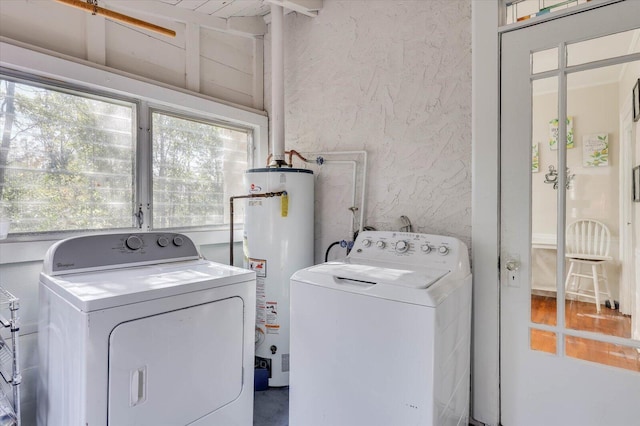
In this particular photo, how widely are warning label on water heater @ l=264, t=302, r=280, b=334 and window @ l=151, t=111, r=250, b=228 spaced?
0.85m

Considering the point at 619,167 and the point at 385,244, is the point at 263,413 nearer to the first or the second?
the point at 385,244

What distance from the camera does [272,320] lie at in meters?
2.16

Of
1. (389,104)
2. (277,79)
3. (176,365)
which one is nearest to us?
(176,365)

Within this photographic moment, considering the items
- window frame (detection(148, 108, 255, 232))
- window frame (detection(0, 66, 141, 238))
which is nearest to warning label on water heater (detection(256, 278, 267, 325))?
window frame (detection(148, 108, 255, 232))

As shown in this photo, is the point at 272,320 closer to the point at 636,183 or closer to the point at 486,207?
the point at 486,207

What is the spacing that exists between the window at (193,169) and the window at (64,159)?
18 centimetres

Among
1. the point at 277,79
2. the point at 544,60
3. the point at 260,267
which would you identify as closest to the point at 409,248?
the point at 260,267

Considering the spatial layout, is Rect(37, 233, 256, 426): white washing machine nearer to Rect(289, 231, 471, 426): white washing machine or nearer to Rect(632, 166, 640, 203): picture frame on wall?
Rect(289, 231, 471, 426): white washing machine

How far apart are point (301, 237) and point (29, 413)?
65.1 inches

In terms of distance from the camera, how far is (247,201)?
2.23 metres

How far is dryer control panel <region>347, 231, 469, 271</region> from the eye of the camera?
64.7 inches

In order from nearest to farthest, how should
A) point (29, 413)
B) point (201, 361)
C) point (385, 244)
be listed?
point (201, 361) < point (29, 413) < point (385, 244)

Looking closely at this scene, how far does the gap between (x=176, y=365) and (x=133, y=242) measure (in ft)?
2.35

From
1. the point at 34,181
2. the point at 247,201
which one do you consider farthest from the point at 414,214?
the point at 34,181
